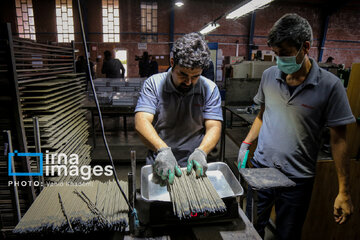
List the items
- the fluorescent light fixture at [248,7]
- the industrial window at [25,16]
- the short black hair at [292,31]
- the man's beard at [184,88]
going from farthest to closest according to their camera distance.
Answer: the industrial window at [25,16], the fluorescent light fixture at [248,7], the man's beard at [184,88], the short black hair at [292,31]

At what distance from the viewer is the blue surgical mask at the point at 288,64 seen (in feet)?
5.28

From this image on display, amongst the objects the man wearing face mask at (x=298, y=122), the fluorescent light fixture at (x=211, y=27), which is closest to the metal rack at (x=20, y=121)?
the man wearing face mask at (x=298, y=122)

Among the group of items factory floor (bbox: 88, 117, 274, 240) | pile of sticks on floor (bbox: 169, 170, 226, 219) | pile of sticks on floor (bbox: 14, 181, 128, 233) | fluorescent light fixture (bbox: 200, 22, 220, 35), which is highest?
fluorescent light fixture (bbox: 200, 22, 220, 35)

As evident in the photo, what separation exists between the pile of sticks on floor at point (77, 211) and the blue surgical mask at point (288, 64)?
1412 millimetres

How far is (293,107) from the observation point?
1618 mm

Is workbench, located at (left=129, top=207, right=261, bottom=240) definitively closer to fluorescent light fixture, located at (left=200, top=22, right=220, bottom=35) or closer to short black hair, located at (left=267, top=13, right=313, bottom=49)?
short black hair, located at (left=267, top=13, right=313, bottom=49)

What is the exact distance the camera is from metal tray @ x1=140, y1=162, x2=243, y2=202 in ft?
3.73

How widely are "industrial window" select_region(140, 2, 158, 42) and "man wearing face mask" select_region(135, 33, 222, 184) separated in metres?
11.1

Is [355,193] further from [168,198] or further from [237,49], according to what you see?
[237,49]

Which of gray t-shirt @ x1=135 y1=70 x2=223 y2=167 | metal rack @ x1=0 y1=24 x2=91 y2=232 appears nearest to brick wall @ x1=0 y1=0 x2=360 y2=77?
metal rack @ x1=0 y1=24 x2=91 y2=232

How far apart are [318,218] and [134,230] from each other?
2.08 metres

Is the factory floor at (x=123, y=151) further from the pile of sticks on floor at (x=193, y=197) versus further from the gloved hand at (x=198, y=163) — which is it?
the pile of sticks on floor at (x=193, y=197)

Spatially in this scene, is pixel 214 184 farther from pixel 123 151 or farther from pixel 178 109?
pixel 123 151

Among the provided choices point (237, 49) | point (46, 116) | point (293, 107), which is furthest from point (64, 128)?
point (237, 49)
